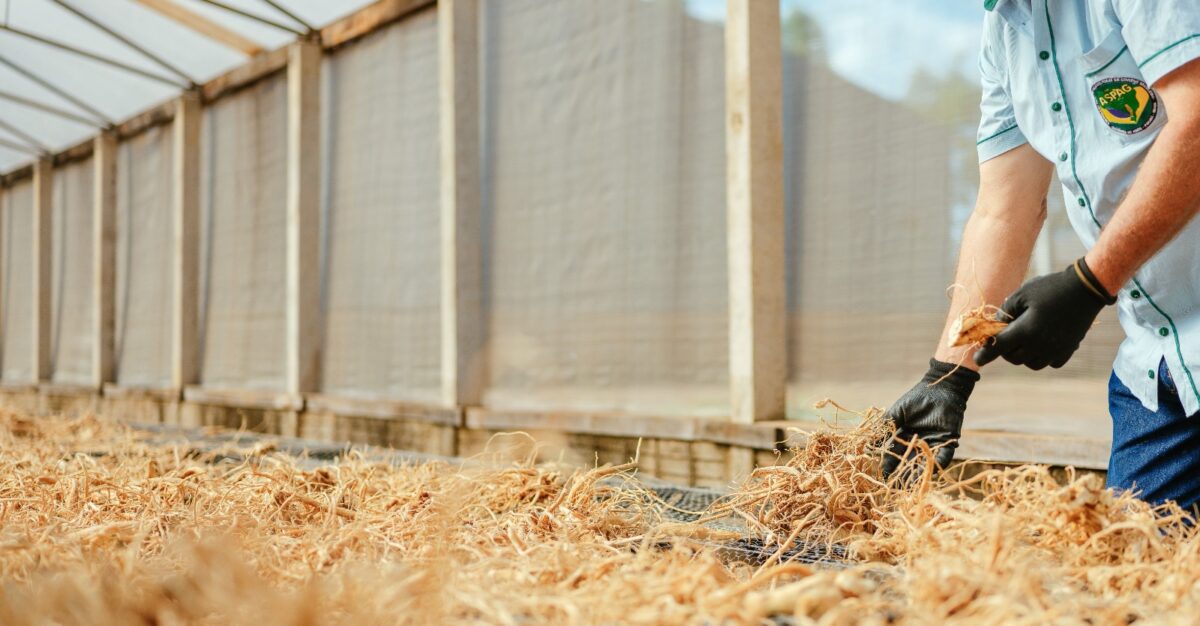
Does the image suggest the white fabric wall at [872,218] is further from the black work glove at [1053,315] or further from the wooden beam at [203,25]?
the wooden beam at [203,25]

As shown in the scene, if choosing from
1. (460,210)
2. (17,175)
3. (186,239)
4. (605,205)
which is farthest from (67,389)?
(605,205)

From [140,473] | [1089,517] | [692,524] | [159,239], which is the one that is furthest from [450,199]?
[159,239]

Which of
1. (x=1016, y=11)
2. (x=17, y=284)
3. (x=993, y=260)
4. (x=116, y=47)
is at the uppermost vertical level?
(x=116, y=47)

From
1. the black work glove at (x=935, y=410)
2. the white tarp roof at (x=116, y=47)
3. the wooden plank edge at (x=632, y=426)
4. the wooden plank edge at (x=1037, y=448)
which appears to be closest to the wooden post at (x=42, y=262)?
the white tarp roof at (x=116, y=47)

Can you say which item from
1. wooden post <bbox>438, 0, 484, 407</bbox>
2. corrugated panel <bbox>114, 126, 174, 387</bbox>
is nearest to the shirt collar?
wooden post <bbox>438, 0, 484, 407</bbox>

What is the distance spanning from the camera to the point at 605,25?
371 cm

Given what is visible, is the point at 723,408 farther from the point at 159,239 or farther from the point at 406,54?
the point at 159,239

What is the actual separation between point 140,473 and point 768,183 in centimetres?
212

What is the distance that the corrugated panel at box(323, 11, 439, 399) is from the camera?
4570 millimetres

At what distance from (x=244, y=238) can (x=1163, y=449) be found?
5.63 metres

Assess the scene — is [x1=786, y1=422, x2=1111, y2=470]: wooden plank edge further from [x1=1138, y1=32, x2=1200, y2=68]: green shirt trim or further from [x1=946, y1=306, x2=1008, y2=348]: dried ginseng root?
[x1=1138, y1=32, x2=1200, y2=68]: green shirt trim

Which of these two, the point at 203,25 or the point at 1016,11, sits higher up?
the point at 203,25

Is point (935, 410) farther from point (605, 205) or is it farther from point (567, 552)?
point (605, 205)

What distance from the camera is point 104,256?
739 centimetres
